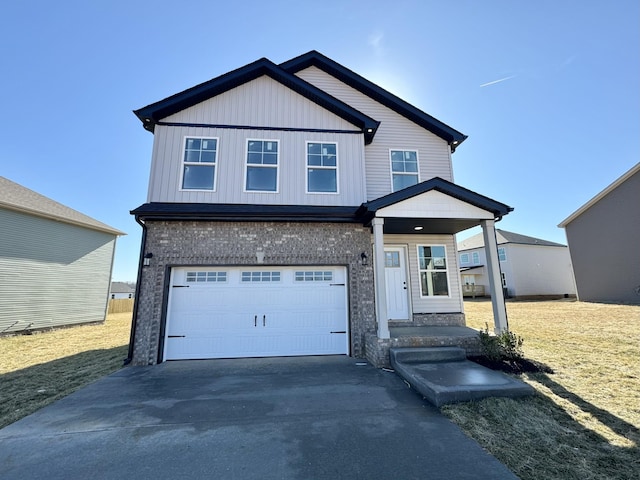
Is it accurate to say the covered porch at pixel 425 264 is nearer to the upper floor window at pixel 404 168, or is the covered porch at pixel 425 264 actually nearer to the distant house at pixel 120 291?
the upper floor window at pixel 404 168

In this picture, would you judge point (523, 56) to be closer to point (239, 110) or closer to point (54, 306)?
point (239, 110)

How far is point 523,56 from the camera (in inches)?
350

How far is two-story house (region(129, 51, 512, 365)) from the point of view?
6.70 m

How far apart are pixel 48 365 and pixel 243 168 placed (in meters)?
6.93

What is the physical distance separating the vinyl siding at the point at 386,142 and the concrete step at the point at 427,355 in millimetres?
4629

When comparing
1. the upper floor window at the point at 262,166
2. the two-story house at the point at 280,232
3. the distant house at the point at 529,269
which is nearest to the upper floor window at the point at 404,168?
the two-story house at the point at 280,232

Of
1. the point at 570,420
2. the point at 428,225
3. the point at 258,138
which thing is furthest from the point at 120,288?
the point at 570,420

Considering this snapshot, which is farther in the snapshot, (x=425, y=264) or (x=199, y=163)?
(x=425, y=264)

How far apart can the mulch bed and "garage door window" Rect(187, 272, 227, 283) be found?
21.1 feet

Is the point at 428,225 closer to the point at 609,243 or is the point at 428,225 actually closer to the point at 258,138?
the point at 258,138

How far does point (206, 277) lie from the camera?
7.10m

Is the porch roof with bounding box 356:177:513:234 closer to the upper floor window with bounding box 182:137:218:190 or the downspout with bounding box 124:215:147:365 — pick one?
the upper floor window with bounding box 182:137:218:190

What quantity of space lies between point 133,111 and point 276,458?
8.63 metres

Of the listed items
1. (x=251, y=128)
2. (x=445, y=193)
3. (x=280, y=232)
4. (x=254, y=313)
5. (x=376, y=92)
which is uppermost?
(x=376, y=92)
